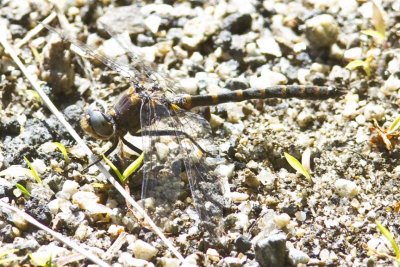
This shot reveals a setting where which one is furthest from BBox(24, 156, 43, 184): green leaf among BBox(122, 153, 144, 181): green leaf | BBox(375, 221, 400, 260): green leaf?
BBox(375, 221, 400, 260): green leaf

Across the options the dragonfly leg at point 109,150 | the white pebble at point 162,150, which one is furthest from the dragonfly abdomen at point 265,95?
the dragonfly leg at point 109,150

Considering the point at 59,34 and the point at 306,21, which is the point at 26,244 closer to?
the point at 59,34

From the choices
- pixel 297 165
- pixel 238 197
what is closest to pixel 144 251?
pixel 238 197

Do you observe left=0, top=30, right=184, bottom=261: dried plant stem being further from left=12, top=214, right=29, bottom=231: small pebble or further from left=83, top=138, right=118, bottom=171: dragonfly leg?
left=12, top=214, right=29, bottom=231: small pebble

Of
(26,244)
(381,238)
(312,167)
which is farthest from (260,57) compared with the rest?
(26,244)

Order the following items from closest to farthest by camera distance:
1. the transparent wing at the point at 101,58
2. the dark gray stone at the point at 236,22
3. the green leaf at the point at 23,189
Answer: the green leaf at the point at 23,189, the transparent wing at the point at 101,58, the dark gray stone at the point at 236,22

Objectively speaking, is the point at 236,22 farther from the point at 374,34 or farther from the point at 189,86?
the point at 374,34

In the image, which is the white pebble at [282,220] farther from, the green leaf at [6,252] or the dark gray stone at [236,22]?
the dark gray stone at [236,22]
